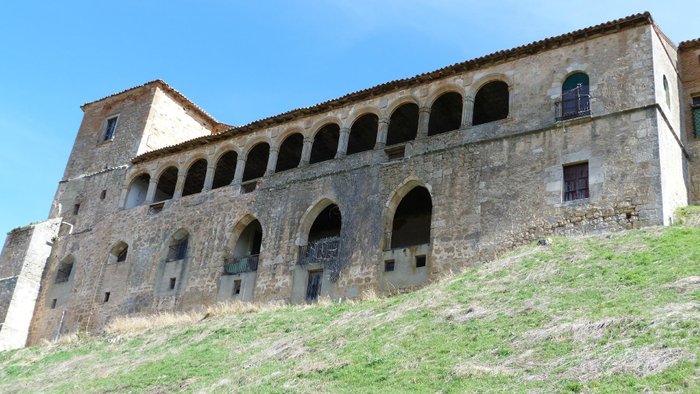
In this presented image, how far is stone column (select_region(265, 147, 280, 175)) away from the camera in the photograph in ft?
90.4

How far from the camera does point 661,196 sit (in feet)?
62.6

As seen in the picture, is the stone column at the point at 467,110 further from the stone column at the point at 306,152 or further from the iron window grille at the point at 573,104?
the stone column at the point at 306,152

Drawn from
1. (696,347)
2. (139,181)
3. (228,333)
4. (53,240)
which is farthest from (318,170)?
(696,347)

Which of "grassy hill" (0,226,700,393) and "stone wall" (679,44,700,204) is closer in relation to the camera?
"grassy hill" (0,226,700,393)

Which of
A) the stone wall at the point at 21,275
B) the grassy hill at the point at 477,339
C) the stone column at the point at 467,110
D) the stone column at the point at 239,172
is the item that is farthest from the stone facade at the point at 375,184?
the grassy hill at the point at 477,339

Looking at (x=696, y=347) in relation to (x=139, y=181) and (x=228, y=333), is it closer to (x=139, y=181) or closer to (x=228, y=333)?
(x=228, y=333)

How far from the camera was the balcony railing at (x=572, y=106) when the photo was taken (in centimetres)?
2142

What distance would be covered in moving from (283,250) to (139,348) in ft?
18.6

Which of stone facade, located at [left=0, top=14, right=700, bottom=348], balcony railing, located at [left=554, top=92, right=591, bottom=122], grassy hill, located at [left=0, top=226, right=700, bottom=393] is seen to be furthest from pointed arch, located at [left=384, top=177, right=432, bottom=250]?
balcony railing, located at [left=554, top=92, right=591, bottom=122]

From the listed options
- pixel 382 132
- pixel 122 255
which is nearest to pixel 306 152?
pixel 382 132

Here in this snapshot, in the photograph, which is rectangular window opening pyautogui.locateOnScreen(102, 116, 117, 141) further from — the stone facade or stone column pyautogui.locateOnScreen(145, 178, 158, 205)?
stone column pyautogui.locateOnScreen(145, 178, 158, 205)

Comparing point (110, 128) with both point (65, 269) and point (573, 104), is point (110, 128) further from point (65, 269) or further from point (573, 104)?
point (573, 104)

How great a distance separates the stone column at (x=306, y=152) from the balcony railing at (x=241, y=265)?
11.9ft

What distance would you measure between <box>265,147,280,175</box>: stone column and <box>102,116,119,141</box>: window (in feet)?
31.7
